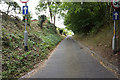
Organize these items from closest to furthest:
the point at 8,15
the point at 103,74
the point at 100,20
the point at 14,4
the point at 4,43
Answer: the point at 103,74, the point at 4,43, the point at 14,4, the point at 8,15, the point at 100,20

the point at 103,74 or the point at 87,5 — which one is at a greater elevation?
the point at 87,5

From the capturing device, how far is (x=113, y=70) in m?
4.45

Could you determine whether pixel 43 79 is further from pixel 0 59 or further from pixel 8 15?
pixel 8 15


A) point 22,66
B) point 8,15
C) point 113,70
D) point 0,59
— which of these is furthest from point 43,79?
point 8,15

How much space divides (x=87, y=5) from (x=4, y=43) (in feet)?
30.0

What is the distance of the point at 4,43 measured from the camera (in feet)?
18.1

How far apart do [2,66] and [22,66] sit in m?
0.89

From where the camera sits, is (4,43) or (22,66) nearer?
(22,66)

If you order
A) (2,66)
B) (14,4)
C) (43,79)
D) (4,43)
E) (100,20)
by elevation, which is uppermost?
(14,4)

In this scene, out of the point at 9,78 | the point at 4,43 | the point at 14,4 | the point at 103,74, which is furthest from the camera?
the point at 14,4

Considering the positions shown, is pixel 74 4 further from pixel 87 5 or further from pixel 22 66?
pixel 22 66

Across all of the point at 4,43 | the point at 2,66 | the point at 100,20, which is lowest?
the point at 2,66

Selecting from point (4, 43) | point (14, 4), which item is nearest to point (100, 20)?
point (14, 4)

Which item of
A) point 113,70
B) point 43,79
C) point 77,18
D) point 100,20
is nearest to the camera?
point 43,79
